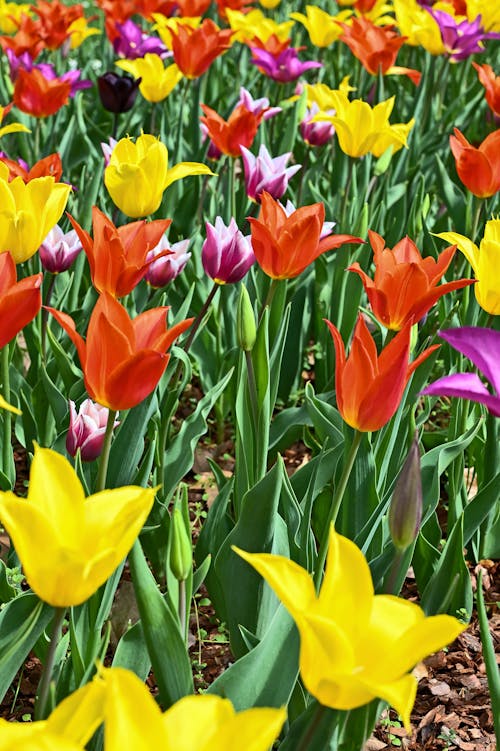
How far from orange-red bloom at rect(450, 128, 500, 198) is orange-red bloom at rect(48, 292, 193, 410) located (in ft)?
4.23

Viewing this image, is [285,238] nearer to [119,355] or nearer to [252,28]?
[119,355]

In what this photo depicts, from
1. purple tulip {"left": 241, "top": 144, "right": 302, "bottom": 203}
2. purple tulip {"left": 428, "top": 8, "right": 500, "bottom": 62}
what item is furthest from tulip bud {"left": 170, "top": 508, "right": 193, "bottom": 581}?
purple tulip {"left": 428, "top": 8, "right": 500, "bottom": 62}

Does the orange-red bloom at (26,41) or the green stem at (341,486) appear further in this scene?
the orange-red bloom at (26,41)

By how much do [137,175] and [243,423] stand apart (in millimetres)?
610

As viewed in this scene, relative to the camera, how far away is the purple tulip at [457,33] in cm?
383

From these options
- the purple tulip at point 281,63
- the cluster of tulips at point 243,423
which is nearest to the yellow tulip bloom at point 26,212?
the cluster of tulips at point 243,423

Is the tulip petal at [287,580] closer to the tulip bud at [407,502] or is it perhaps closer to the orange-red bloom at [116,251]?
the tulip bud at [407,502]

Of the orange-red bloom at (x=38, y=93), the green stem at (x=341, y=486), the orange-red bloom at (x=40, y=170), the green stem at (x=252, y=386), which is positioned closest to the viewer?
the green stem at (x=341, y=486)

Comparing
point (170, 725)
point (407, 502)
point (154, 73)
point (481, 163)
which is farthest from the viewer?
point (154, 73)

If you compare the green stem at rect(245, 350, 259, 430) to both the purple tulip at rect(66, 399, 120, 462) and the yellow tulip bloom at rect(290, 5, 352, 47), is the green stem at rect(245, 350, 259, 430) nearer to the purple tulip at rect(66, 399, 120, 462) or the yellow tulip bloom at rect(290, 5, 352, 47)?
the purple tulip at rect(66, 399, 120, 462)

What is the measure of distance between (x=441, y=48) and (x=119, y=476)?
2881 mm

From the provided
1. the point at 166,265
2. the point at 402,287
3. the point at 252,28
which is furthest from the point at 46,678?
the point at 252,28

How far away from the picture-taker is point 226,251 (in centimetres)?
200

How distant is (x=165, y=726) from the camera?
0.77m
